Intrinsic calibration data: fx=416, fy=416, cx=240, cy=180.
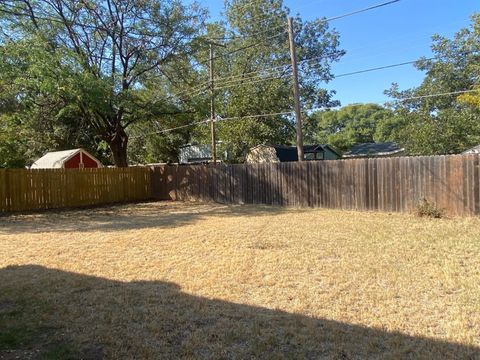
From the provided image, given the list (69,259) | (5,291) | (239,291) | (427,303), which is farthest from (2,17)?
(427,303)

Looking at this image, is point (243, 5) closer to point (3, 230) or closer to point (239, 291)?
point (3, 230)

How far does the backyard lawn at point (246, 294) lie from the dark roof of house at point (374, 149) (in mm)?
29941

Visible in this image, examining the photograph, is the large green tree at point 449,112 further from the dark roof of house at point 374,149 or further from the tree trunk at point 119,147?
the tree trunk at point 119,147

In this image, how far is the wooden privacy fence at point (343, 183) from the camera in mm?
10227

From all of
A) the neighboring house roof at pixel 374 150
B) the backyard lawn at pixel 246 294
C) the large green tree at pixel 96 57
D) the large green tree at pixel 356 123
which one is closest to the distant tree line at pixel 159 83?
the large green tree at pixel 96 57

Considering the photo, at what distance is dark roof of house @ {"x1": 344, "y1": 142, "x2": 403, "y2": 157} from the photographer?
123 feet

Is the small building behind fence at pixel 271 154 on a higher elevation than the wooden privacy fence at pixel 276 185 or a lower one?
higher

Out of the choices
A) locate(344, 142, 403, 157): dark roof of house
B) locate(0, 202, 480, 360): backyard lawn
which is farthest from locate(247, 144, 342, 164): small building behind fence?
locate(0, 202, 480, 360): backyard lawn

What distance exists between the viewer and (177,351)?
3.23 meters

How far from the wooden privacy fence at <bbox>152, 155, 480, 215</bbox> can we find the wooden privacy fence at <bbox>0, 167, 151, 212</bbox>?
150cm

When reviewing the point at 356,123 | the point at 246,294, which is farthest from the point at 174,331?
the point at 356,123

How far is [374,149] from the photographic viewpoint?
130 feet

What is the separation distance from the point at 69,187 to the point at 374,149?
30.7 m

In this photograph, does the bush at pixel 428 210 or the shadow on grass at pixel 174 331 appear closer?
the shadow on grass at pixel 174 331
